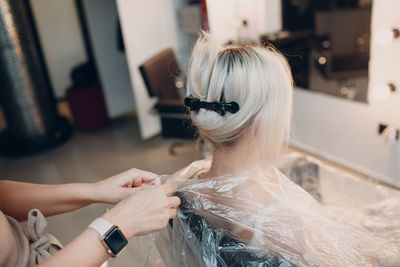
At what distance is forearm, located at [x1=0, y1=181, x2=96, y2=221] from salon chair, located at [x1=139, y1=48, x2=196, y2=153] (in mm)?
1554

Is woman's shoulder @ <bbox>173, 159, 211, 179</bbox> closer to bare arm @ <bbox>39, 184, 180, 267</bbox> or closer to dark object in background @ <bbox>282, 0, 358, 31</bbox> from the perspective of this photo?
bare arm @ <bbox>39, 184, 180, 267</bbox>

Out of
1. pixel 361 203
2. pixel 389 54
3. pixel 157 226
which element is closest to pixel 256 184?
pixel 157 226

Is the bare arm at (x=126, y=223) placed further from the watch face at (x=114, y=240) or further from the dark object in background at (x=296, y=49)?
the dark object in background at (x=296, y=49)

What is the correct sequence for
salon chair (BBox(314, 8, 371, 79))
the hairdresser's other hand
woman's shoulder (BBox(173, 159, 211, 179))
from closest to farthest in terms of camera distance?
the hairdresser's other hand
woman's shoulder (BBox(173, 159, 211, 179))
salon chair (BBox(314, 8, 371, 79))

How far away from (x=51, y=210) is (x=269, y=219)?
0.64m

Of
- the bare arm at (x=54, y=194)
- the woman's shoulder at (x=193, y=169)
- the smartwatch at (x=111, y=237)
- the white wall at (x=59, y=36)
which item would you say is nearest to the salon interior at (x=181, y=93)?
the white wall at (x=59, y=36)

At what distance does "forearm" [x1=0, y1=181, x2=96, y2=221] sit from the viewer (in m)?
0.97

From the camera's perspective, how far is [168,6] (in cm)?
Result: 346

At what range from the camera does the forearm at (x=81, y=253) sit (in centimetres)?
68

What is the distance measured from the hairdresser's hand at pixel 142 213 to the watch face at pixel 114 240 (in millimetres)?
20

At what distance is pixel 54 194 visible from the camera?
984mm

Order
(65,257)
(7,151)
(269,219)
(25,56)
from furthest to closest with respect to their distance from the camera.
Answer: (7,151) → (25,56) → (269,219) → (65,257)

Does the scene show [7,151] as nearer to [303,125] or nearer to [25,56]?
[25,56]

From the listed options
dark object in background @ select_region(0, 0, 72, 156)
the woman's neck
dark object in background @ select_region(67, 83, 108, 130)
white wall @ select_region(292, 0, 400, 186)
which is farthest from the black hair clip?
dark object in background @ select_region(67, 83, 108, 130)
